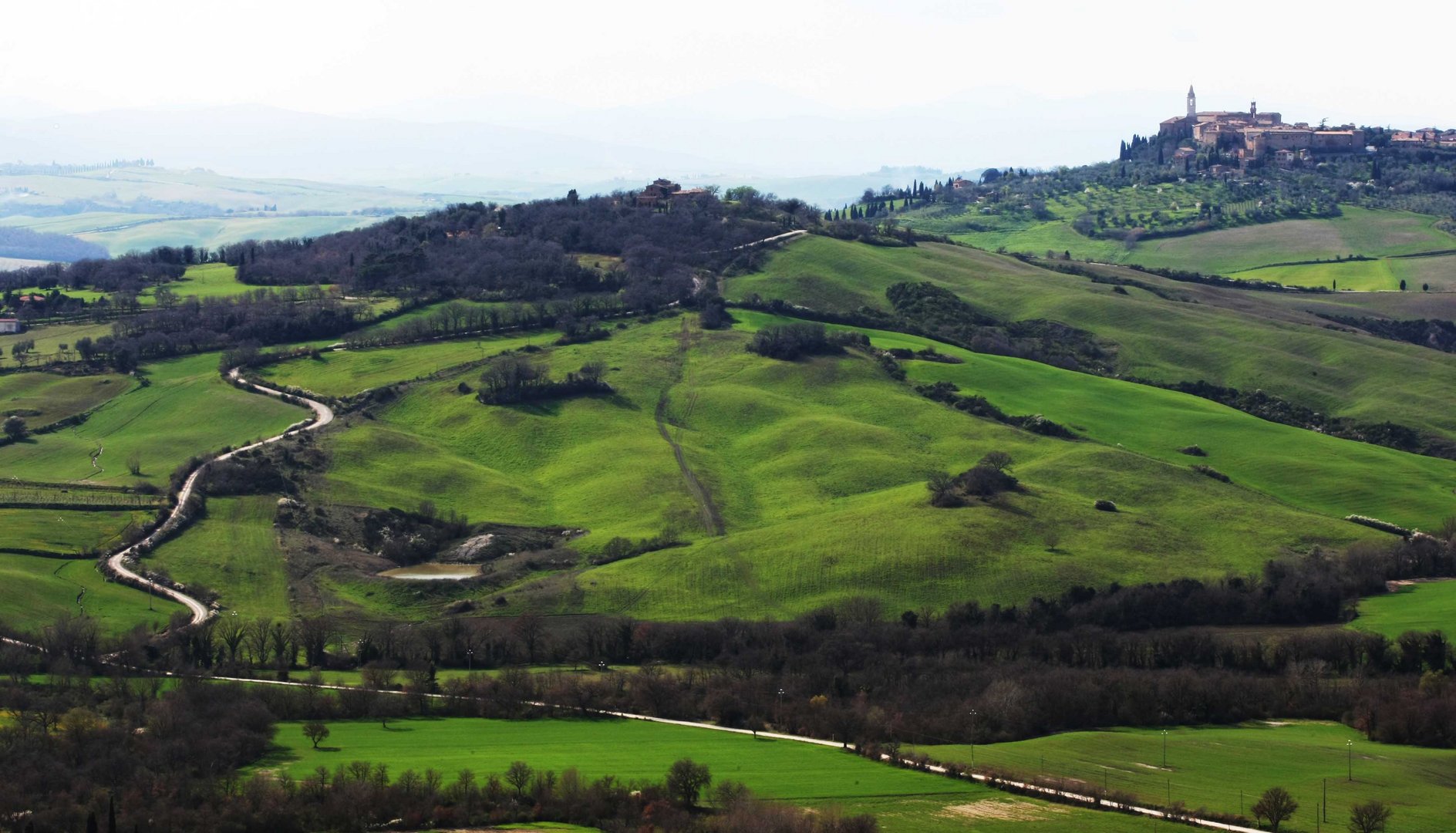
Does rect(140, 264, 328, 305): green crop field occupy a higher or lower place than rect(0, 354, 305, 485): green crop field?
higher

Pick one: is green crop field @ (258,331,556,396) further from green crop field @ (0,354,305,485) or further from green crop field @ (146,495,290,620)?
green crop field @ (146,495,290,620)


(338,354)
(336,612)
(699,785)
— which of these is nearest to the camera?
(699,785)

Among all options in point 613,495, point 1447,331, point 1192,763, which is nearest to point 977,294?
point 1447,331

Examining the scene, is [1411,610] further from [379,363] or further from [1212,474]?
[379,363]

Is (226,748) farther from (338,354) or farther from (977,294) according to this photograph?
(977,294)

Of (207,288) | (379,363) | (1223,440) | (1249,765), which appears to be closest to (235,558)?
(379,363)

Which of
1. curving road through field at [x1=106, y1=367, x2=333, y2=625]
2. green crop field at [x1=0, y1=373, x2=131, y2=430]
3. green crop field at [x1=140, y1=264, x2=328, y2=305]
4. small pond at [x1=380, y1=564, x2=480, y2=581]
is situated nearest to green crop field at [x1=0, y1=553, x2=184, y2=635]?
curving road through field at [x1=106, y1=367, x2=333, y2=625]
